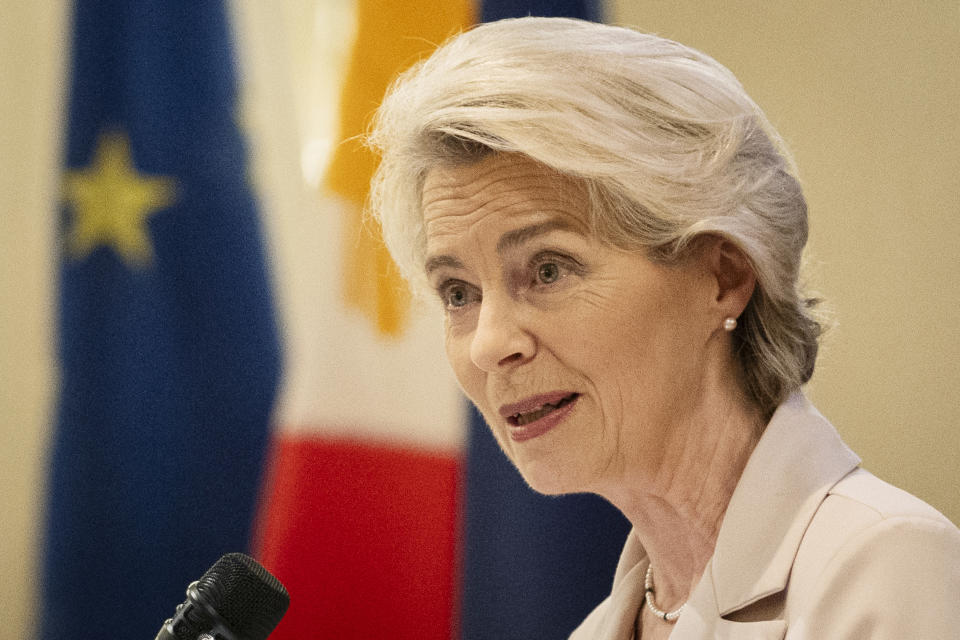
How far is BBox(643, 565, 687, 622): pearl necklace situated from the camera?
1425 millimetres

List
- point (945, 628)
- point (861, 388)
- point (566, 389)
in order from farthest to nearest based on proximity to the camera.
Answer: point (861, 388) < point (566, 389) < point (945, 628)

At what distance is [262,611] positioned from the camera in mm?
1047

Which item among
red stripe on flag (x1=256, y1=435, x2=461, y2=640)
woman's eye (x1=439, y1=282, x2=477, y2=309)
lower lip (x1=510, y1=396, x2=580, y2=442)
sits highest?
woman's eye (x1=439, y1=282, x2=477, y2=309)

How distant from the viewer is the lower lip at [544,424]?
51.4 inches

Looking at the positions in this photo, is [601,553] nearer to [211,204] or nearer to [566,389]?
[566,389]

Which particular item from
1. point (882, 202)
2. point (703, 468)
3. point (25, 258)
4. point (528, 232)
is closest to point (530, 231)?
point (528, 232)

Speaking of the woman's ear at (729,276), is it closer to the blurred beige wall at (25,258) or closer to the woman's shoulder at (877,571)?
the woman's shoulder at (877,571)

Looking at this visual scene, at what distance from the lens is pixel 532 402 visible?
1.32 metres

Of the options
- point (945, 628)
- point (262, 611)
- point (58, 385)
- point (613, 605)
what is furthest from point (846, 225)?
point (58, 385)

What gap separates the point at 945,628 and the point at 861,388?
3.29 ft

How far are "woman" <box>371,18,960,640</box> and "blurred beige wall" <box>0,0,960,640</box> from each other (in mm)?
523

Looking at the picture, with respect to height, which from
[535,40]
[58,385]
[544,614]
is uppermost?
[535,40]

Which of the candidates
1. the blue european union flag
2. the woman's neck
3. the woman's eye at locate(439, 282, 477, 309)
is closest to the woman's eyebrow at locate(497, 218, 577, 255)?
the woman's eye at locate(439, 282, 477, 309)

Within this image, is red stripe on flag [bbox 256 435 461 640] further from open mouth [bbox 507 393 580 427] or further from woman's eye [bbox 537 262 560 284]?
woman's eye [bbox 537 262 560 284]
